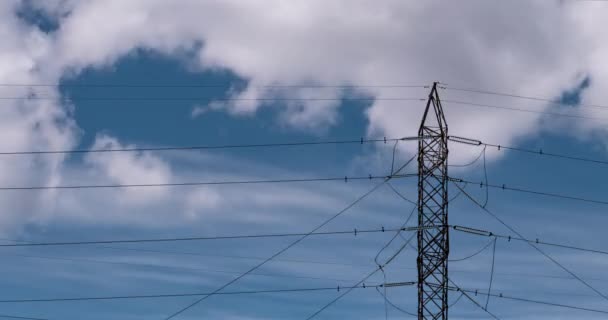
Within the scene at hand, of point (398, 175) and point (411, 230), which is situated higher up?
point (398, 175)

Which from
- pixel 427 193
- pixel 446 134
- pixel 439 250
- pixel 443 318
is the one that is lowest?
pixel 443 318

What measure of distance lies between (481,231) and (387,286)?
27.6ft

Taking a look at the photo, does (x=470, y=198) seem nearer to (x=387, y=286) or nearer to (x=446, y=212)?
(x=446, y=212)

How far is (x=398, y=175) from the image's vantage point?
68375mm

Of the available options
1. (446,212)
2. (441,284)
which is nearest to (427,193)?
(446,212)

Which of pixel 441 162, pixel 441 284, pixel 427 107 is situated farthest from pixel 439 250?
pixel 427 107

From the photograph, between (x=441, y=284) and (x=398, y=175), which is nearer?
(x=441, y=284)

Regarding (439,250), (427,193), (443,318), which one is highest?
(427,193)

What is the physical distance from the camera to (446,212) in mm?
63812

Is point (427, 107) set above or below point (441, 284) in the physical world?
above

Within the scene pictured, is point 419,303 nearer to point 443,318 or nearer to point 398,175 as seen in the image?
point 443,318

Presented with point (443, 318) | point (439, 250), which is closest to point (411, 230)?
point (439, 250)

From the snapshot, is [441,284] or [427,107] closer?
[441,284]

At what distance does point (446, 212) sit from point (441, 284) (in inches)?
209
